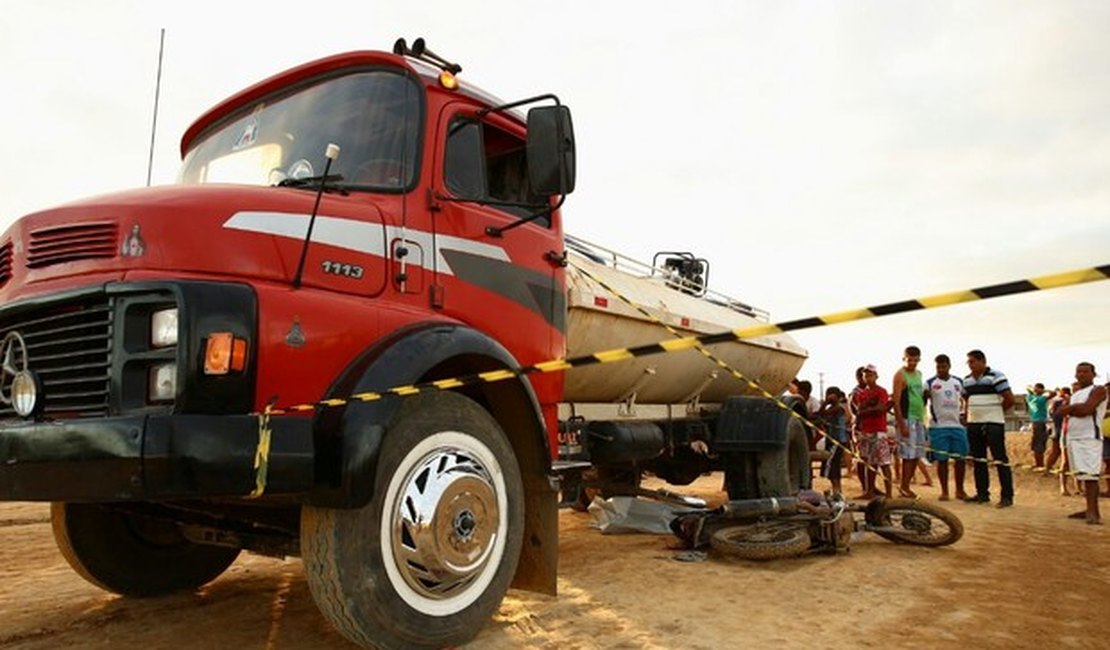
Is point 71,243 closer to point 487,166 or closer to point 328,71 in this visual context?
point 328,71

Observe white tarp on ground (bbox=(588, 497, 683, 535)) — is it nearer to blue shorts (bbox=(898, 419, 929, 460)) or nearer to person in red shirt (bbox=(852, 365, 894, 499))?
person in red shirt (bbox=(852, 365, 894, 499))

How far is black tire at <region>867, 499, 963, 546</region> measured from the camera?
5879mm

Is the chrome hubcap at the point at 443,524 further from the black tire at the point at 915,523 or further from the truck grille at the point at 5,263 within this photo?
the black tire at the point at 915,523

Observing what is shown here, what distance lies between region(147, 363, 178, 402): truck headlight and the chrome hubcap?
3.03 ft

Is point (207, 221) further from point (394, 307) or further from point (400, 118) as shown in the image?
point (400, 118)

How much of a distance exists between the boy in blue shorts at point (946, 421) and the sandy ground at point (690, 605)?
3.64m

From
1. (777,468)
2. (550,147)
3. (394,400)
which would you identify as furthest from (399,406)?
(777,468)

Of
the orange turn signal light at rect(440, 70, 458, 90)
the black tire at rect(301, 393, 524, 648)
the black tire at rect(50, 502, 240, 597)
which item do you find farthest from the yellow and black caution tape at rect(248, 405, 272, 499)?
the orange turn signal light at rect(440, 70, 458, 90)

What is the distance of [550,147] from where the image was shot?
3.65 metres

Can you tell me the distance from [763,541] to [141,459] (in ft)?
14.0

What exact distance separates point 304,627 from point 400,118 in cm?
252

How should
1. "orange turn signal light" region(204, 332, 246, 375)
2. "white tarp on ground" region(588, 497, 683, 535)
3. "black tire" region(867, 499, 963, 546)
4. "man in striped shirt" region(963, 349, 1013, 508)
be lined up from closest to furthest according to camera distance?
"orange turn signal light" region(204, 332, 246, 375) < "black tire" region(867, 499, 963, 546) < "white tarp on ground" region(588, 497, 683, 535) < "man in striped shirt" region(963, 349, 1013, 508)

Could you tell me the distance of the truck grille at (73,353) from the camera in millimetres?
2707

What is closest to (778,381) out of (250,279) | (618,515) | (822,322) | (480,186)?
(618,515)
